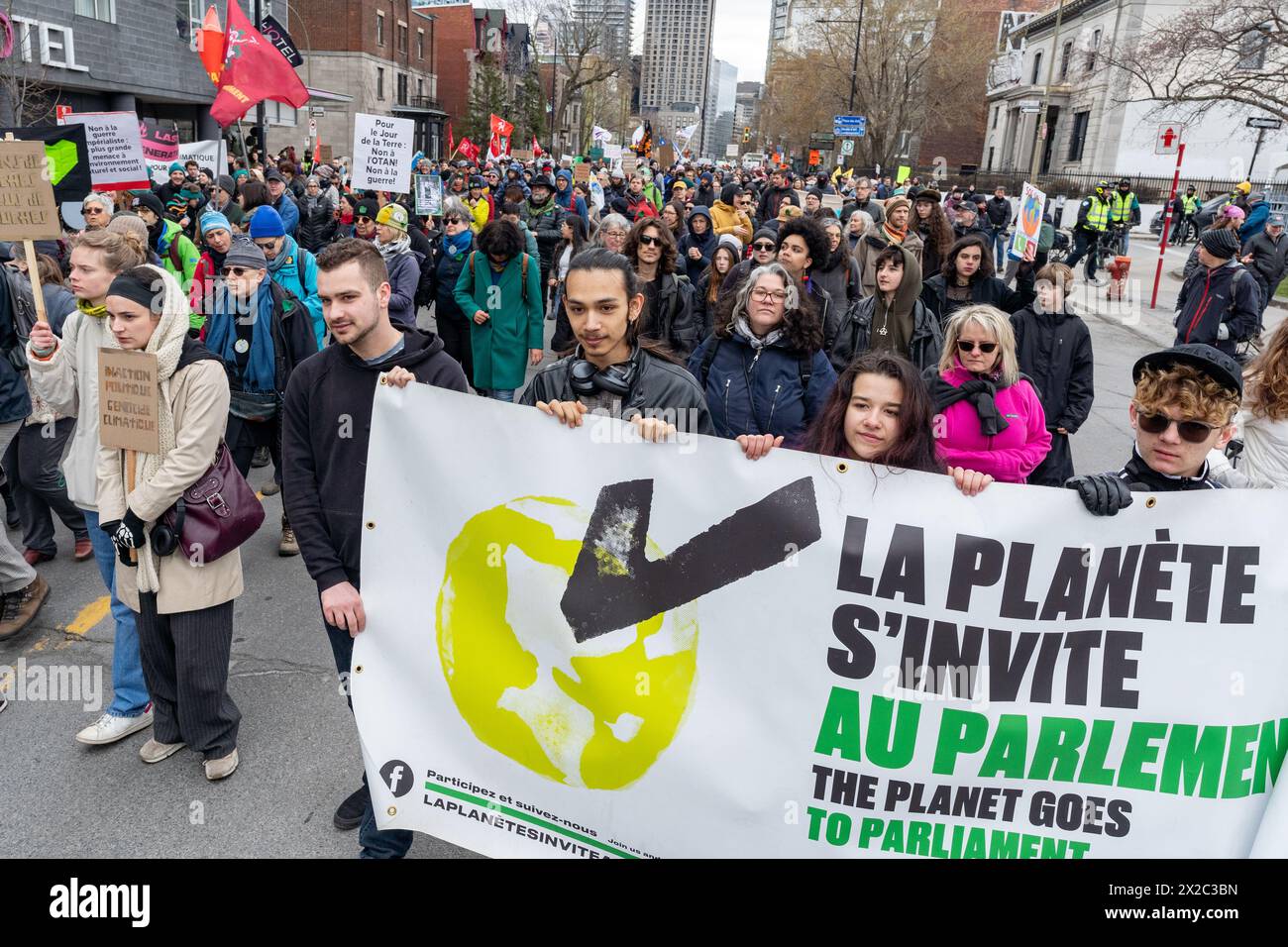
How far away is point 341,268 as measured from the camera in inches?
115

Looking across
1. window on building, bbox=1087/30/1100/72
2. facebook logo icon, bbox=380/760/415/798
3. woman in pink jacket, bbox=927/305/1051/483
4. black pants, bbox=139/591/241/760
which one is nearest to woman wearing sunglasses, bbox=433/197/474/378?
black pants, bbox=139/591/241/760

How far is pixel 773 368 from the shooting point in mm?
4230

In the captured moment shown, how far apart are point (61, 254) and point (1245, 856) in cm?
981

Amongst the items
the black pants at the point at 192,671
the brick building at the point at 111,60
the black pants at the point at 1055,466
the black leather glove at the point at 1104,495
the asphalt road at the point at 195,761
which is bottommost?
the asphalt road at the point at 195,761

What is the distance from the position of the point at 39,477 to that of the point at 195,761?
2.45 meters

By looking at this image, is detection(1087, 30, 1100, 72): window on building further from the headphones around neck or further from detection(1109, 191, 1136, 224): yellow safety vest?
the headphones around neck

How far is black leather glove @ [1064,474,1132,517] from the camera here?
251 centimetres

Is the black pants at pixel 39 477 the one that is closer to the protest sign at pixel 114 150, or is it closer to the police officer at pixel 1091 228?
the protest sign at pixel 114 150

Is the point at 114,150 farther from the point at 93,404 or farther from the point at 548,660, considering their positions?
the point at 548,660

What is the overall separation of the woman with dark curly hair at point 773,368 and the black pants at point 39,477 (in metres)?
3.52

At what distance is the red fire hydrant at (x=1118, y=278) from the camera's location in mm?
17969

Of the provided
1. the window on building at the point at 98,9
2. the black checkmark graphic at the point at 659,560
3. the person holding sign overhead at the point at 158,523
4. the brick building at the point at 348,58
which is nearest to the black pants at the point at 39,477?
the person holding sign overhead at the point at 158,523

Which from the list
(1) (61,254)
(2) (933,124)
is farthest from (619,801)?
(2) (933,124)
